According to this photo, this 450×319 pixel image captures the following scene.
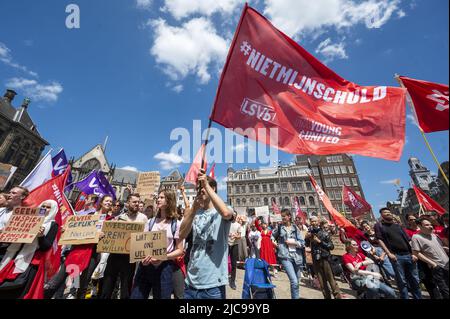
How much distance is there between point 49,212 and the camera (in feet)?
10.9

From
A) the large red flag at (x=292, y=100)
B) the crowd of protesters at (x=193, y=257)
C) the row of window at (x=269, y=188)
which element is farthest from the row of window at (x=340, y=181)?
the large red flag at (x=292, y=100)

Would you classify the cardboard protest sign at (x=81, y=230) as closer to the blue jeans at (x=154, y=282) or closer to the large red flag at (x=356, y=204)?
the blue jeans at (x=154, y=282)

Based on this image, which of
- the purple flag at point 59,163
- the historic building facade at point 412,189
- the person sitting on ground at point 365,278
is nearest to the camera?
the person sitting on ground at point 365,278

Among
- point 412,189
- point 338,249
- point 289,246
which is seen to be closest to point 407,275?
point 338,249

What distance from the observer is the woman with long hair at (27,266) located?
2805mm

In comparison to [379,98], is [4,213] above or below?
below

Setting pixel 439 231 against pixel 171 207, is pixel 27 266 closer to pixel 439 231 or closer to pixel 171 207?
pixel 171 207

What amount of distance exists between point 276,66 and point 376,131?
2055mm

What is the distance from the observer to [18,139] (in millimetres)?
35656

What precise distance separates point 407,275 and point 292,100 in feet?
17.6

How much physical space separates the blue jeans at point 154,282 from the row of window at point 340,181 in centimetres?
5538

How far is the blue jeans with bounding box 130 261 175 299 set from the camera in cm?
290

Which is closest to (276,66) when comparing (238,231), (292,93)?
(292,93)
